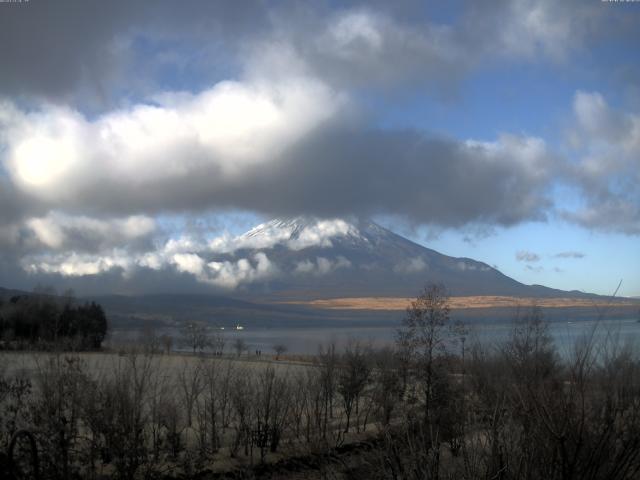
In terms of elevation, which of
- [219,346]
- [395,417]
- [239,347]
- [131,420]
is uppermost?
[131,420]

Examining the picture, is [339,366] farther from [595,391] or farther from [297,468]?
[595,391]

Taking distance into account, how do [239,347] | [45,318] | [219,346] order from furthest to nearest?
[239,347], [45,318], [219,346]

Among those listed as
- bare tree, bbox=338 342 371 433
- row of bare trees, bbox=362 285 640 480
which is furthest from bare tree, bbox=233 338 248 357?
row of bare trees, bbox=362 285 640 480

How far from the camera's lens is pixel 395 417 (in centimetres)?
2042

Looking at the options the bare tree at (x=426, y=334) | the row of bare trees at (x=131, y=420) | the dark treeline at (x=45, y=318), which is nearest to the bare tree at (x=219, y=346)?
the dark treeline at (x=45, y=318)

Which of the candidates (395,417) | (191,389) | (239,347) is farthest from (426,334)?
(239,347)

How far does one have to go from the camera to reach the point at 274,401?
72.2 feet

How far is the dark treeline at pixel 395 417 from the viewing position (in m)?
6.54

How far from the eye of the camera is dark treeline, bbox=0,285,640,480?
6.54 metres

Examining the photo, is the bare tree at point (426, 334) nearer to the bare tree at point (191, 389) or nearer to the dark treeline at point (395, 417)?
the dark treeline at point (395, 417)

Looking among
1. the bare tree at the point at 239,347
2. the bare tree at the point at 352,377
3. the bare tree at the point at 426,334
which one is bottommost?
the bare tree at the point at 239,347

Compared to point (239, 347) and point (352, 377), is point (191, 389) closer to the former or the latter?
point (352, 377)

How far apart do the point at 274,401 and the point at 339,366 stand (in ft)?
36.2

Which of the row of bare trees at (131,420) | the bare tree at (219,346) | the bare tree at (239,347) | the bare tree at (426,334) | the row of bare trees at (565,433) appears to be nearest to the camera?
the row of bare trees at (565,433)
